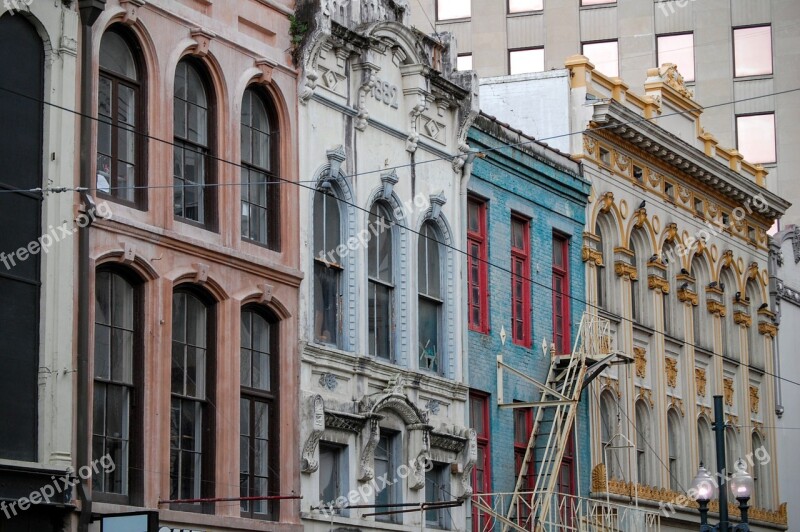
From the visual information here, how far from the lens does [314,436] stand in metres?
27.2

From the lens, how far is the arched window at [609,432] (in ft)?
122

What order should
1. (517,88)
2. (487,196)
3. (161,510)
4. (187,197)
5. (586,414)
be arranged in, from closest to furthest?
1. (161,510)
2. (187,197)
3. (487,196)
4. (586,414)
5. (517,88)

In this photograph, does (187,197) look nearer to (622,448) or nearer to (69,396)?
(69,396)

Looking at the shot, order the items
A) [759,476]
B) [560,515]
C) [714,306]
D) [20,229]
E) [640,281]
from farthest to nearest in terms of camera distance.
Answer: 1. [759,476]
2. [714,306]
3. [640,281]
4. [560,515]
5. [20,229]

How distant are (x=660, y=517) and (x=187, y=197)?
17.2m

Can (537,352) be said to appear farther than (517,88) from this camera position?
No

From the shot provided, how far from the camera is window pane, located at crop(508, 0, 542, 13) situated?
61.7 m

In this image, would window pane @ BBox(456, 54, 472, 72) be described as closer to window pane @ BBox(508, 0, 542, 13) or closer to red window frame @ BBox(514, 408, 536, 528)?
window pane @ BBox(508, 0, 542, 13)

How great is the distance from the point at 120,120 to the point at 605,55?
3877 centimetres

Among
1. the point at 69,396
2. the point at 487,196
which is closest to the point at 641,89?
the point at 487,196

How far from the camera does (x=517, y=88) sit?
3853cm

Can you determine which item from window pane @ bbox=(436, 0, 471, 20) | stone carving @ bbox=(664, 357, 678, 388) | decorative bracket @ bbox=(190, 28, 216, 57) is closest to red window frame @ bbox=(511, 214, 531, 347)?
stone carving @ bbox=(664, 357, 678, 388)

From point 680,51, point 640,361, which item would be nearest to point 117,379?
point 640,361

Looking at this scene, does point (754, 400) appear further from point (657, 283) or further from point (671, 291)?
point (657, 283)
